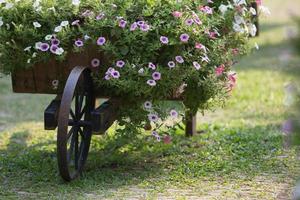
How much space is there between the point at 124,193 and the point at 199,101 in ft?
3.46

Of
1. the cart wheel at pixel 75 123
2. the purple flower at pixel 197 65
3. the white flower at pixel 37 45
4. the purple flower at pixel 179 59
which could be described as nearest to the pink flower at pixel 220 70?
the purple flower at pixel 197 65

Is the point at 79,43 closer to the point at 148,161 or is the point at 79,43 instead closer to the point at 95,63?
the point at 95,63

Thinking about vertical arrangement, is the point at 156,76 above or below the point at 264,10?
below

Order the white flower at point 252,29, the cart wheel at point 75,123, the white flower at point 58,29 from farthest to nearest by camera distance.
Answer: the white flower at point 252,29 → the white flower at point 58,29 → the cart wheel at point 75,123

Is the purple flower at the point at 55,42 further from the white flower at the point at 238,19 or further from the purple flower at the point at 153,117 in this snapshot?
the white flower at the point at 238,19

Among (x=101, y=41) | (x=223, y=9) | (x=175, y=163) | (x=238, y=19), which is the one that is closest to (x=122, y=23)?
(x=101, y=41)

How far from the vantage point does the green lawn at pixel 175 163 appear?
5.17 m

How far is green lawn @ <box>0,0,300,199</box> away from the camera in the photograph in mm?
5172

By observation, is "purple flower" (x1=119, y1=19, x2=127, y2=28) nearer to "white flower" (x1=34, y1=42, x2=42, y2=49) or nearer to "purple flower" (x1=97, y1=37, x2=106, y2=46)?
"purple flower" (x1=97, y1=37, x2=106, y2=46)

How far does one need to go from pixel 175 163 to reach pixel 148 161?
25 cm

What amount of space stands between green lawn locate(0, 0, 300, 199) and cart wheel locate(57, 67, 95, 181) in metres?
0.14

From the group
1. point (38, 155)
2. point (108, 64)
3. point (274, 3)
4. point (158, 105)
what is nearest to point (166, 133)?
point (158, 105)

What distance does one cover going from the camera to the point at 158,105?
5.60m

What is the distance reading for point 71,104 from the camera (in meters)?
5.65
